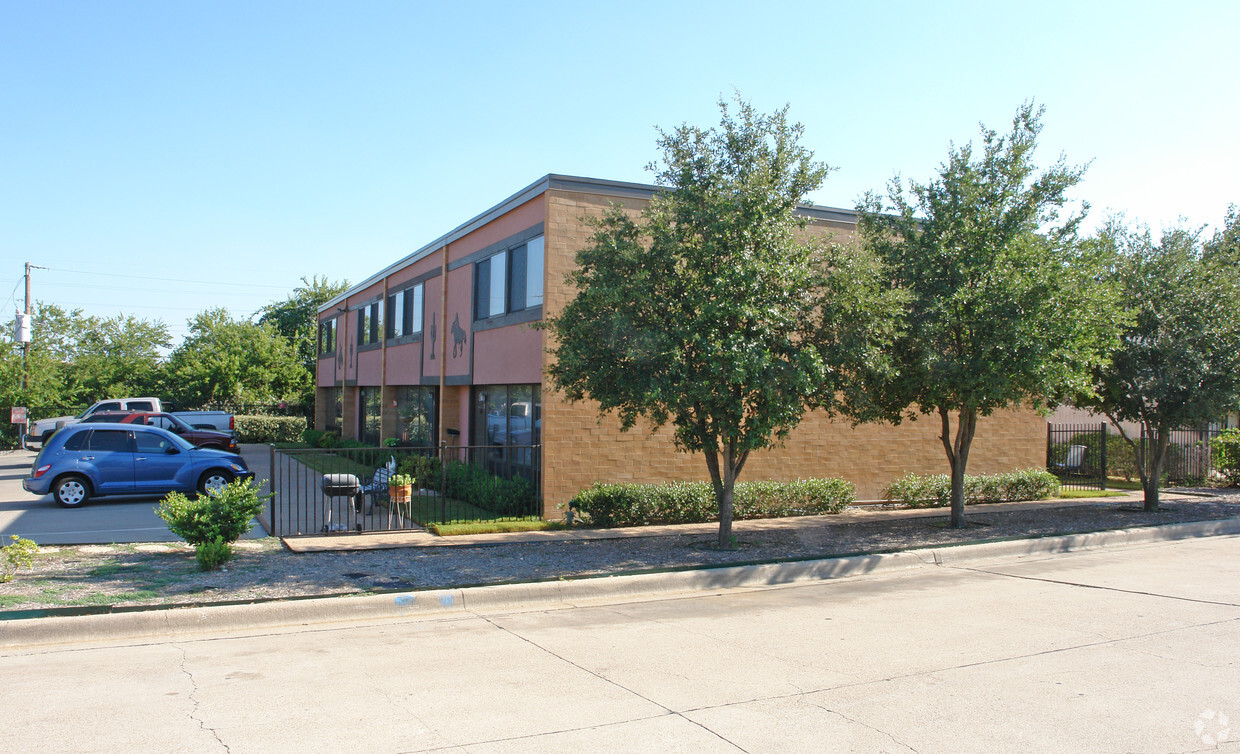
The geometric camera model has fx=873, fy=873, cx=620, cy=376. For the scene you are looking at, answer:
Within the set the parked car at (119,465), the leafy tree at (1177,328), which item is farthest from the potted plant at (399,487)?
the leafy tree at (1177,328)

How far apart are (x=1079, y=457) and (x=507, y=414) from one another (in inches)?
671

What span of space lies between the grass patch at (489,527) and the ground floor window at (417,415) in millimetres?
8826

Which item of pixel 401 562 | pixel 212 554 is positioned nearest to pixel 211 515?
pixel 212 554

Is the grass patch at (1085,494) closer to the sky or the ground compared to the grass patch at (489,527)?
closer to the ground

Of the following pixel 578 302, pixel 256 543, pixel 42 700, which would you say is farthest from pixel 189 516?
pixel 578 302

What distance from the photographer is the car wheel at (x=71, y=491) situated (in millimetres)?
16969

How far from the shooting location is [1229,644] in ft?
24.4

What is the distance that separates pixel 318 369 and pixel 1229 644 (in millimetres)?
38319

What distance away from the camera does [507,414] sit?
17875 mm

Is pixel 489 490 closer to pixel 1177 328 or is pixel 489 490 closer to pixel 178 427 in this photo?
pixel 1177 328

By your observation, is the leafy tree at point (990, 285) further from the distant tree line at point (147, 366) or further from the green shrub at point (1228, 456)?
the distant tree line at point (147, 366)

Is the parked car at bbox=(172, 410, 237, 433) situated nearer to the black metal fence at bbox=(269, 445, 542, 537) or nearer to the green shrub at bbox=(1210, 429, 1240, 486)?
the black metal fence at bbox=(269, 445, 542, 537)

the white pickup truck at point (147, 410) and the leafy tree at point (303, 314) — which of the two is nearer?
the white pickup truck at point (147, 410)

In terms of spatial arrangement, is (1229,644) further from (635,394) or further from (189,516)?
(189,516)
